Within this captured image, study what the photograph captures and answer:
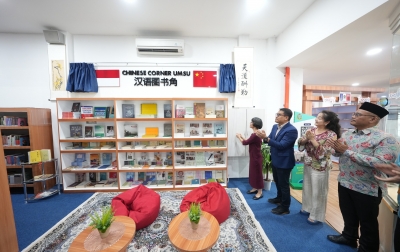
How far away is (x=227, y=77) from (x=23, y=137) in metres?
4.45

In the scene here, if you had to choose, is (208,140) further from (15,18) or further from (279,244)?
(15,18)

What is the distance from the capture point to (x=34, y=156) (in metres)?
2.93

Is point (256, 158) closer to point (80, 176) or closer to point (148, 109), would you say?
point (148, 109)

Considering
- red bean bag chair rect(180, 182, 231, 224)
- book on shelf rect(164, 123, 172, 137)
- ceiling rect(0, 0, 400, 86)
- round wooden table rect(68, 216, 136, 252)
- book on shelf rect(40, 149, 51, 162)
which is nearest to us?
round wooden table rect(68, 216, 136, 252)

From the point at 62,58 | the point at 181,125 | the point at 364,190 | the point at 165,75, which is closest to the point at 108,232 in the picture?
the point at 181,125

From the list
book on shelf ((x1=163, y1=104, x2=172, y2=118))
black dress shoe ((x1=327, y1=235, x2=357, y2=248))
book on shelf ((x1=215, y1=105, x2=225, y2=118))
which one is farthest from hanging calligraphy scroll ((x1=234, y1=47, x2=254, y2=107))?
black dress shoe ((x1=327, y1=235, x2=357, y2=248))

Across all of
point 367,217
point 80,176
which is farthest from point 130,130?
point 367,217

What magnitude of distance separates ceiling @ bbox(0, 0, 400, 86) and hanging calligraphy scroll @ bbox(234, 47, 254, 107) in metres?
0.40

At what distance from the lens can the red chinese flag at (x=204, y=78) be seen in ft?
11.6

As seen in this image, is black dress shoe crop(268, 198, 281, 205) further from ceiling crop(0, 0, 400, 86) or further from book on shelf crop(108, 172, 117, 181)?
book on shelf crop(108, 172, 117, 181)

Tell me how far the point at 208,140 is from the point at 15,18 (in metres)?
4.28

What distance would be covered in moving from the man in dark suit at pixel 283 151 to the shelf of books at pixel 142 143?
109 centimetres

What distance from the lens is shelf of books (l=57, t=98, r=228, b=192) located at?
10.6 feet

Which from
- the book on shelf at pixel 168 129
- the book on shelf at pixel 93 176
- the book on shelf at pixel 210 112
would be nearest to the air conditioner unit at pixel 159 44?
the book on shelf at pixel 210 112
